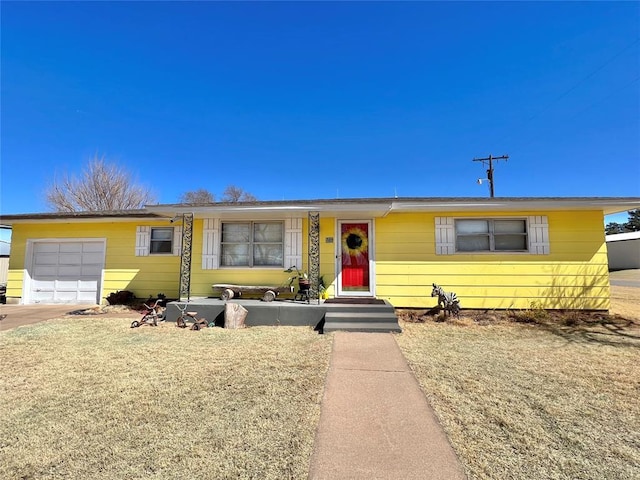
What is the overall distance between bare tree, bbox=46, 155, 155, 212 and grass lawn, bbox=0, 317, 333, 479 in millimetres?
17982

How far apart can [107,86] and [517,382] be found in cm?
1561

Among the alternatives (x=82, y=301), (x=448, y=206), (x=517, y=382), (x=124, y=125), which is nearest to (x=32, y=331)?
(x=82, y=301)

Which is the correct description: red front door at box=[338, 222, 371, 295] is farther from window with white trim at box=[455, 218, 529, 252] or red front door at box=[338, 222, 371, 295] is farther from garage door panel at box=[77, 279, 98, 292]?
garage door panel at box=[77, 279, 98, 292]

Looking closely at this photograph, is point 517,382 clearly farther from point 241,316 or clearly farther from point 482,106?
point 482,106

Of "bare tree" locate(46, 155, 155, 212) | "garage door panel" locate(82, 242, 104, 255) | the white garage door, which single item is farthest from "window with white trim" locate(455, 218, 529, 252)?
"bare tree" locate(46, 155, 155, 212)

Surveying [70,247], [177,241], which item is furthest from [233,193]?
[177,241]

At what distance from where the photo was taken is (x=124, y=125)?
15.0m

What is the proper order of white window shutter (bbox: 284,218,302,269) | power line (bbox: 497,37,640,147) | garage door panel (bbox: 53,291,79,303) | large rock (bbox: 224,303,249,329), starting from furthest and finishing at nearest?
garage door panel (bbox: 53,291,79,303) < power line (bbox: 497,37,640,147) < white window shutter (bbox: 284,218,302,269) < large rock (bbox: 224,303,249,329)

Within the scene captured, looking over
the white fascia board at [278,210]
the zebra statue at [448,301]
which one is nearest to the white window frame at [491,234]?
the zebra statue at [448,301]

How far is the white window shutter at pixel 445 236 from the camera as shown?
26.0 feet

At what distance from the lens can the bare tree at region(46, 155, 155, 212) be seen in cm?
1941

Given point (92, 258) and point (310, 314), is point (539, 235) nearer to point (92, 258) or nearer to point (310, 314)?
point (310, 314)

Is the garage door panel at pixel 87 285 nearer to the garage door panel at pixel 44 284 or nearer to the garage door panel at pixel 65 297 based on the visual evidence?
the garage door panel at pixel 65 297

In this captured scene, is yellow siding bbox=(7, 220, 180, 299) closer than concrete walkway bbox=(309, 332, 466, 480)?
No
